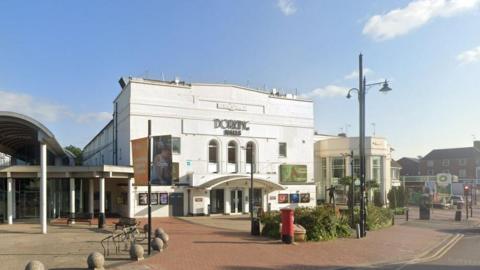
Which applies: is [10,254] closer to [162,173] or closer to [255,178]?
[162,173]

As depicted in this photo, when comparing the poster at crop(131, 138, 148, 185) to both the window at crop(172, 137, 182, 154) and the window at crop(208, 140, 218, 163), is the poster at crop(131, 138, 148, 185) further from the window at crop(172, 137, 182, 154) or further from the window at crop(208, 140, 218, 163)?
the window at crop(208, 140, 218, 163)

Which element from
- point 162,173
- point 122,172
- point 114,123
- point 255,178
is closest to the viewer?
point 162,173

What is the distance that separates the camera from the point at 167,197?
37812mm

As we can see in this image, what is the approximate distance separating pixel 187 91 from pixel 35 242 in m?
22.0

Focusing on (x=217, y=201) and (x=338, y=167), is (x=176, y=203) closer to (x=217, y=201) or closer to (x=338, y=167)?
(x=217, y=201)

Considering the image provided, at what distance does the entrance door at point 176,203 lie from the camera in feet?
125

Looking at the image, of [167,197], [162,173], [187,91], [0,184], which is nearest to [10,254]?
[162,173]

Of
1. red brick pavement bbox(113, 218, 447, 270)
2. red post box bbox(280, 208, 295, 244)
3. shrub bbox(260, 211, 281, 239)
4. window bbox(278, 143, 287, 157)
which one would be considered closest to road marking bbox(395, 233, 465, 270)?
red brick pavement bbox(113, 218, 447, 270)

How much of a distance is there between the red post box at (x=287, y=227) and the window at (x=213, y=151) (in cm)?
2122

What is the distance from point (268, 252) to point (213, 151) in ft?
79.5

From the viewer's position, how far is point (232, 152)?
42562 mm

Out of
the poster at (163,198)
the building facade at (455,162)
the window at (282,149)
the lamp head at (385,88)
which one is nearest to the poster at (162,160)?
the lamp head at (385,88)

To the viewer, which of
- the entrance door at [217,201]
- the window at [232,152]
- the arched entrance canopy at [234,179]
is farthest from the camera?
the window at [232,152]

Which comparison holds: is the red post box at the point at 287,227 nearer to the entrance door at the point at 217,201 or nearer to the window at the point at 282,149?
the entrance door at the point at 217,201
